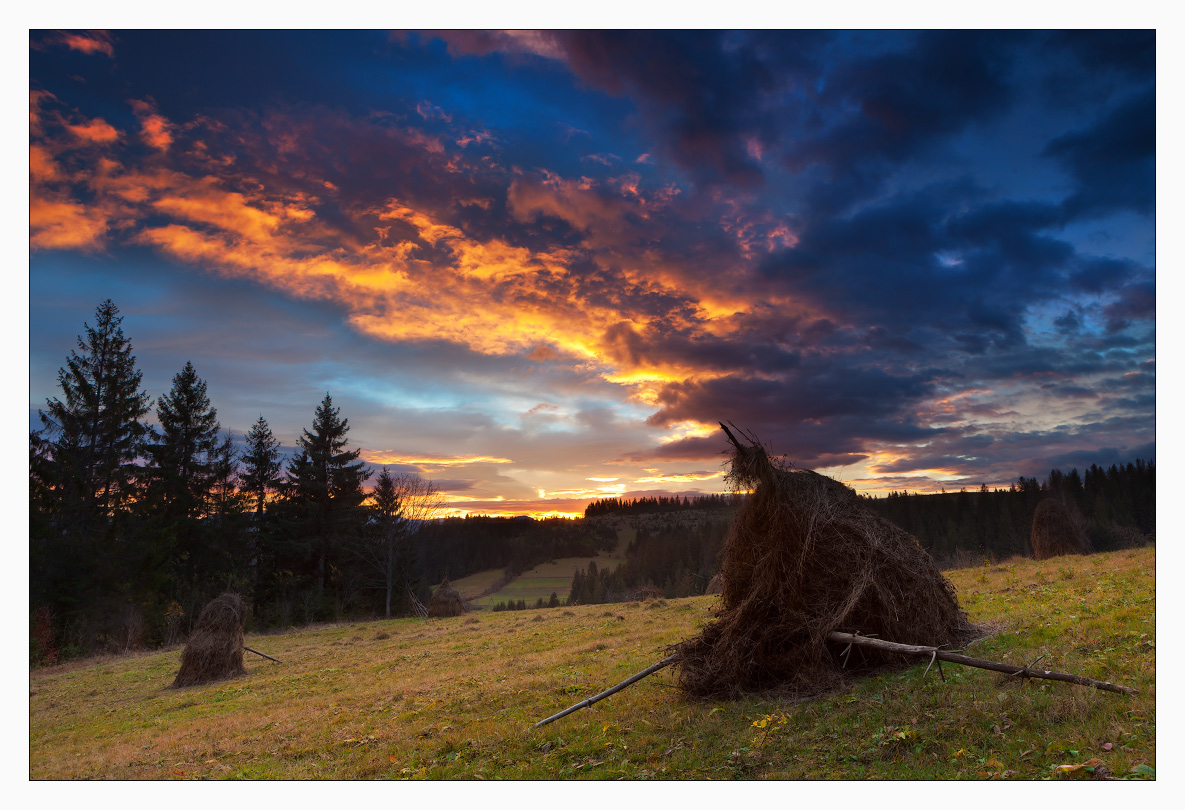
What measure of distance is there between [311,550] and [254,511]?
21.5ft

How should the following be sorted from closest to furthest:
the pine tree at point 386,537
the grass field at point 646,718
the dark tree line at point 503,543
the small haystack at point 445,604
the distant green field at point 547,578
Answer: the grass field at point 646,718 → the small haystack at point 445,604 → the pine tree at point 386,537 → the dark tree line at point 503,543 → the distant green field at point 547,578

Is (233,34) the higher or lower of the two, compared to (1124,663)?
higher

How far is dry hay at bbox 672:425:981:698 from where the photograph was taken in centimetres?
911

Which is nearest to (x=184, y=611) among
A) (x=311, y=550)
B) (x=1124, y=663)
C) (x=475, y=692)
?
(x=311, y=550)

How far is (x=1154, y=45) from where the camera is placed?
9.20 meters

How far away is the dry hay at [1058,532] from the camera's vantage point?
88.6ft

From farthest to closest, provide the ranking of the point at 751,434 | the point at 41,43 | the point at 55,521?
the point at 55,521 → the point at 751,434 → the point at 41,43

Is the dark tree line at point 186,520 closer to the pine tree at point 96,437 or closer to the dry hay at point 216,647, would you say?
the pine tree at point 96,437

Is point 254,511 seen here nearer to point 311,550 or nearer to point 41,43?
point 311,550

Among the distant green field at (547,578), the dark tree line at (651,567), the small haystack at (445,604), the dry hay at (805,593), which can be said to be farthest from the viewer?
the distant green field at (547,578)

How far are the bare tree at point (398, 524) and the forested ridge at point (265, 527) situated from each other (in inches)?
5.3

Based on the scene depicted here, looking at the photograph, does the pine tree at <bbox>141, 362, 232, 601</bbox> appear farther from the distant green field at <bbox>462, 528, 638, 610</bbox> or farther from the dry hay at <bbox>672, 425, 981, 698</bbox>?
the dry hay at <bbox>672, 425, 981, 698</bbox>

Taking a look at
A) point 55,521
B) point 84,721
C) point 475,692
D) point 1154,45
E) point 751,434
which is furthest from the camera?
point 55,521

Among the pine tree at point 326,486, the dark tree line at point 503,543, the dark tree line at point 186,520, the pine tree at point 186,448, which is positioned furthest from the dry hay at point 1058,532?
the pine tree at point 186,448
